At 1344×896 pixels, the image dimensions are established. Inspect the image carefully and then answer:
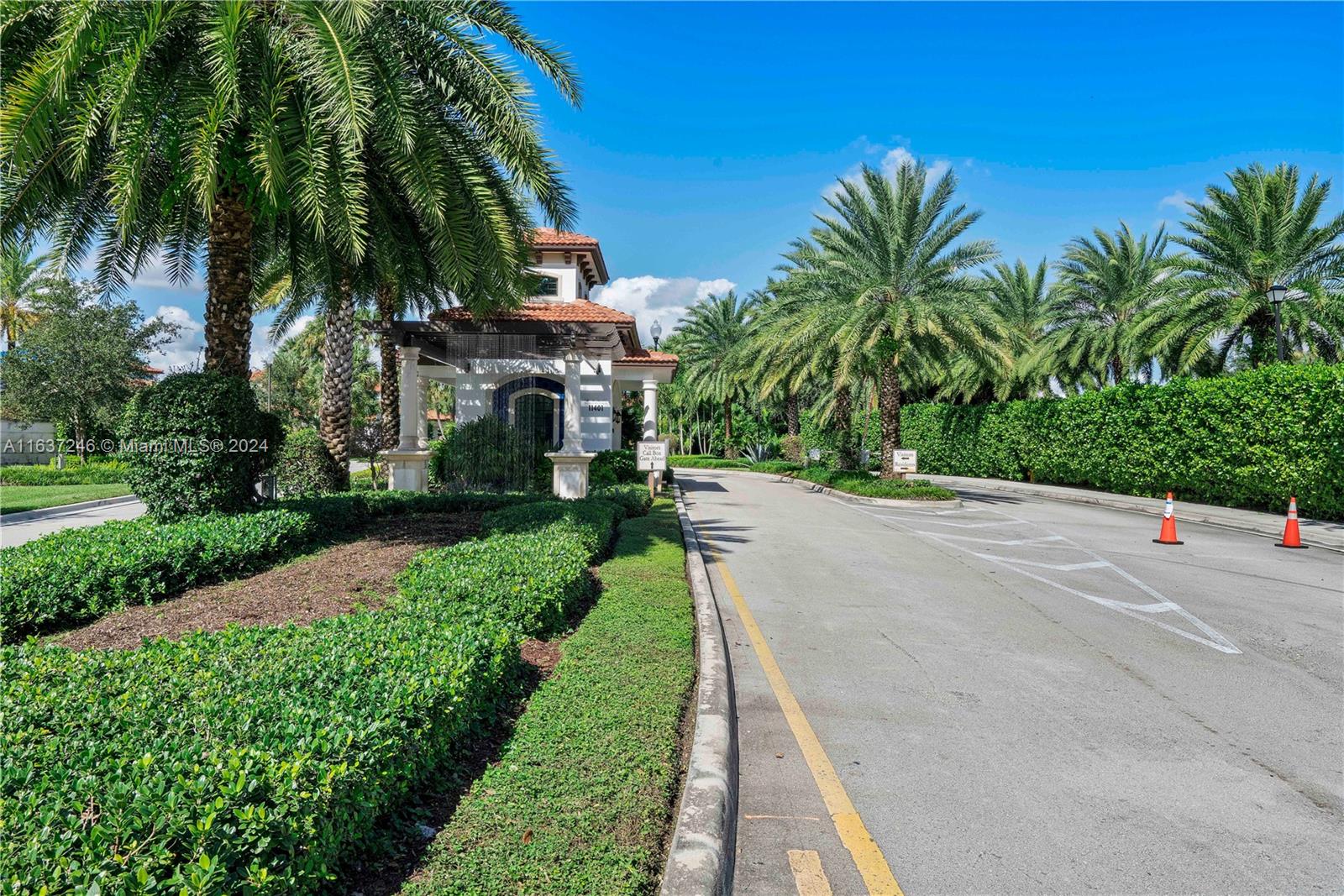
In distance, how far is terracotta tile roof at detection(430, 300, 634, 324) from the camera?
17.3 meters

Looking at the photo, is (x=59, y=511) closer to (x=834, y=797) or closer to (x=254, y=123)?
(x=254, y=123)

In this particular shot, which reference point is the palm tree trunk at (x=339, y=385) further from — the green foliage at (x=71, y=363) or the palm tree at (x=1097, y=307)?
the palm tree at (x=1097, y=307)

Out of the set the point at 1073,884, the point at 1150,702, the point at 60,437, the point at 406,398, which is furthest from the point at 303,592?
the point at 60,437

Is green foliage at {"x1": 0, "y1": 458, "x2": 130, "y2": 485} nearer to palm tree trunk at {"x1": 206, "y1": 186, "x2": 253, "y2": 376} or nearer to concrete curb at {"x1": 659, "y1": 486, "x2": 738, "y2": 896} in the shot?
palm tree trunk at {"x1": 206, "y1": 186, "x2": 253, "y2": 376}

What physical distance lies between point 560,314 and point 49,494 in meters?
15.8

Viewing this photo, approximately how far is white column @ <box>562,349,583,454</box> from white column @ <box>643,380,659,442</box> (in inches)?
250

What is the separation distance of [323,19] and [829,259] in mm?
17217

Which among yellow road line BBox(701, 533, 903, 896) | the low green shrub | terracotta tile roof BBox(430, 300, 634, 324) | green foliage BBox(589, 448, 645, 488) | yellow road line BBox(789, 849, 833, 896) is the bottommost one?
yellow road line BBox(789, 849, 833, 896)

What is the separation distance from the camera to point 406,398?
1595 centimetres

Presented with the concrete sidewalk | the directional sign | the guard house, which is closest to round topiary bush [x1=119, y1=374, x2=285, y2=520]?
the guard house

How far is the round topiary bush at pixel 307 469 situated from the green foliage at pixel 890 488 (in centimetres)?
1353

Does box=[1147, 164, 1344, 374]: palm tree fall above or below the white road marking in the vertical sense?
above

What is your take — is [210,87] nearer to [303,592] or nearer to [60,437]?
[303,592]

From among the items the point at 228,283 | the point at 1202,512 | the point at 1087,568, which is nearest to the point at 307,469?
the point at 228,283
